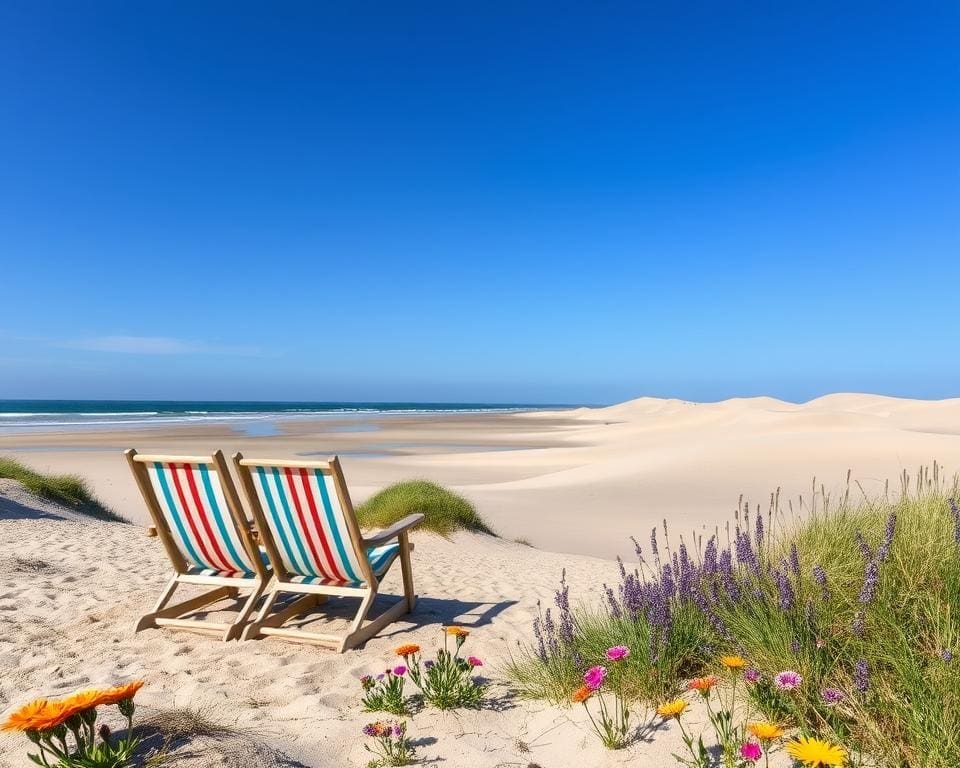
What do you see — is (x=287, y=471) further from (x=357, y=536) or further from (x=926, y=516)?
(x=926, y=516)

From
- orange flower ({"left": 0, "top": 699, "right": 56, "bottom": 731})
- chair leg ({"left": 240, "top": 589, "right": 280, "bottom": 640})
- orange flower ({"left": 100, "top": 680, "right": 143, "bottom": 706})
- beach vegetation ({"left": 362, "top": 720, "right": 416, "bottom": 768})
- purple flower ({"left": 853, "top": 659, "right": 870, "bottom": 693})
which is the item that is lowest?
chair leg ({"left": 240, "top": 589, "right": 280, "bottom": 640})

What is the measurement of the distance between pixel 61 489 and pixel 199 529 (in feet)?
26.6

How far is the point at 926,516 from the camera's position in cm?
315

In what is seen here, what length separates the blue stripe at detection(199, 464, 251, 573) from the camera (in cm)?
421

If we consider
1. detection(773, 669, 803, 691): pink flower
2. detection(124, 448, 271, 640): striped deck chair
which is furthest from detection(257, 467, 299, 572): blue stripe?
detection(773, 669, 803, 691): pink flower

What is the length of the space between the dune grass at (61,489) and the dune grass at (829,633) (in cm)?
990

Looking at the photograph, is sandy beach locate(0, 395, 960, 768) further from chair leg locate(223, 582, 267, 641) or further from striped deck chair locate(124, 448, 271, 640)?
striped deck chair locate(124, 448, 271, 640)

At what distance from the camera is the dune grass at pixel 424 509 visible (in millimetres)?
8891

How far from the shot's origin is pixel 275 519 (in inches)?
167

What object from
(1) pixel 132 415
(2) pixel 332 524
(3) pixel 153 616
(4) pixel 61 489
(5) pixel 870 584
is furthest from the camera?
(1) pixel 132 415

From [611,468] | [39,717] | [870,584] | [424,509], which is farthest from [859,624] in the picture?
[611,468]

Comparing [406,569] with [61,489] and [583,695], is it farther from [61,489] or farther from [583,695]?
[61,489]

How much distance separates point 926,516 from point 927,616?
101 cm

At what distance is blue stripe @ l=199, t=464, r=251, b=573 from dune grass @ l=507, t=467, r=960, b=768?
7.45 ft
